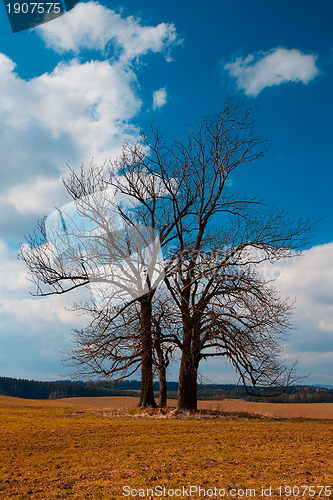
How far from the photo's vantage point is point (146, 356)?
21516 mm

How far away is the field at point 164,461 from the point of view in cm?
737

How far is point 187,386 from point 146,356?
2746 mm

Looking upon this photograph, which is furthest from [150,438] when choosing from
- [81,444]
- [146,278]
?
[146,278]

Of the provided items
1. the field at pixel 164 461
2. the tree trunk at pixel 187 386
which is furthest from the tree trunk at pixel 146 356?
the field at pixel 164 461

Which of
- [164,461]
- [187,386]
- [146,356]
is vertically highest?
[146,356]

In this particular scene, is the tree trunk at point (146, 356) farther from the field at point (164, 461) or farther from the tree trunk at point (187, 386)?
the field at point (164, 461)

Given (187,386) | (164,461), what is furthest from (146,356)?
(164,461)

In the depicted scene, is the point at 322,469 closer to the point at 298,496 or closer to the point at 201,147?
the point at 298,496

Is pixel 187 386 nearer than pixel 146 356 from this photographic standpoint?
Yes

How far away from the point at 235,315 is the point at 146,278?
18.9 ft

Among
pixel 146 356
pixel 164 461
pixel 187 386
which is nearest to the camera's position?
pixel 164 461

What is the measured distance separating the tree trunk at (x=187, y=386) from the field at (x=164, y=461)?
5.82 meters

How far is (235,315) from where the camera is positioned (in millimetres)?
19344

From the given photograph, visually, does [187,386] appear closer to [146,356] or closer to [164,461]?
[146,356]
